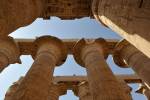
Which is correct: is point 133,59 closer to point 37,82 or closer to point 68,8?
point 68,8

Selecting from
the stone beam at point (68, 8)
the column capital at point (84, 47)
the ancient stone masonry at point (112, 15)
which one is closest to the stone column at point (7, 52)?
the stone beam at point (68, 8)

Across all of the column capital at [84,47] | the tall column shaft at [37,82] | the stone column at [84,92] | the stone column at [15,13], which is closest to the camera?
the stone column at [15,13]

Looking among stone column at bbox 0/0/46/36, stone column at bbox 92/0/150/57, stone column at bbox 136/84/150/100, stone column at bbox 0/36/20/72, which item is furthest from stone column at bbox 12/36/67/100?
stone column at bbox 136/84/150/100

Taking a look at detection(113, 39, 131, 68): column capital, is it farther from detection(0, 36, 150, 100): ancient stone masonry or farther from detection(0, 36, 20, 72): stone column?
detection(0, 36, 20, 72): stone column

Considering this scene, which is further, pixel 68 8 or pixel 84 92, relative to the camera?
pixel 84 92

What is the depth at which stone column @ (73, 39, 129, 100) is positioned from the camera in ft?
26.5

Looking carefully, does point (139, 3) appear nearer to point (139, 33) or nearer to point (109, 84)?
point (139, 33)

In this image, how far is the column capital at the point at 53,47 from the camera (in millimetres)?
12852

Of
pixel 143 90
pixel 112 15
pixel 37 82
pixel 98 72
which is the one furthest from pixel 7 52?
pixel 143 90

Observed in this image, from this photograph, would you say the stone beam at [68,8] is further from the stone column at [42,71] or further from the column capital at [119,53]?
the column capital at [119,53]

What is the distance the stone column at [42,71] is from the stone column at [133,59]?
3.26m

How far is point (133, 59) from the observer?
40.3 ft

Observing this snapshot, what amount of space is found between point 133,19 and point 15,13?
11.1ft

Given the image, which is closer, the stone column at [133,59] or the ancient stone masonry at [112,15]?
the ancient stone masonry at [112,15]
